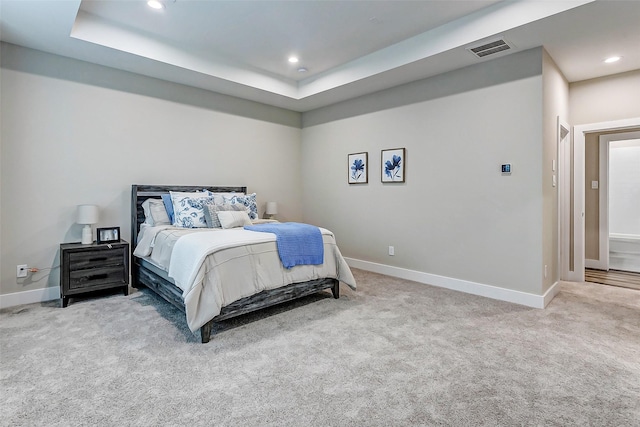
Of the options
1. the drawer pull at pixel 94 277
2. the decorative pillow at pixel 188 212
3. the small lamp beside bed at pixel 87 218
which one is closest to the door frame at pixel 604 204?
the decorative pillow at pixel 188 212

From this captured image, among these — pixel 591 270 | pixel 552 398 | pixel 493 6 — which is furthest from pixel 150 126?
pixel 591 270

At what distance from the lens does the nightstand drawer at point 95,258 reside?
10.9 ft

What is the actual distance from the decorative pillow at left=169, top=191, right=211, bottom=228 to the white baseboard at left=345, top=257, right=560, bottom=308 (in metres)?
2.50

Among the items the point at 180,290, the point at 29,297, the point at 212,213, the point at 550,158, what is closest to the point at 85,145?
the point at 212,213

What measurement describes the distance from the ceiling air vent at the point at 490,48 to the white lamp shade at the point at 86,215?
4295mm

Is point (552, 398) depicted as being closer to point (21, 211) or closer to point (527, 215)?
point (527, 215)

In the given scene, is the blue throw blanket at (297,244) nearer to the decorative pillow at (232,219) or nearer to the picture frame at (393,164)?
the decorative pillow at (232,219)

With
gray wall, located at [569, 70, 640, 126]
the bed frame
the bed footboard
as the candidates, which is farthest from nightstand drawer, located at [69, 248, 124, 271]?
gray wall, located at [569, 70, 640, 126]

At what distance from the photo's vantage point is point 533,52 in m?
3.33

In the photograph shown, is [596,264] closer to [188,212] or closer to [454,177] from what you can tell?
[454,177]

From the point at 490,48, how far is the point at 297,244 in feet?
9.13

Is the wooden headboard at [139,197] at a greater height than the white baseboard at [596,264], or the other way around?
the wooden headboard at [139,197]

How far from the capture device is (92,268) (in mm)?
3443

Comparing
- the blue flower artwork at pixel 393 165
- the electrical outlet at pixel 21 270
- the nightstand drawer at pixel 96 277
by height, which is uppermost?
the blue flower artwork at pixel 393 165
